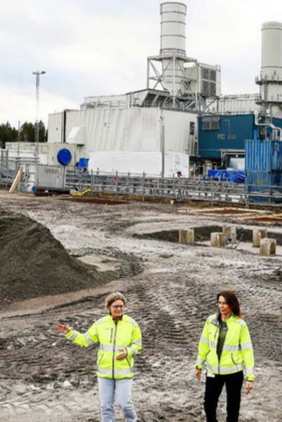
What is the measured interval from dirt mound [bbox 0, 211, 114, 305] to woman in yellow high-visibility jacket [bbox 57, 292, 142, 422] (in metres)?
6.94

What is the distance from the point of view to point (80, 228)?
25375 mm

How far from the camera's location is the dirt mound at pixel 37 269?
12922 millimetres

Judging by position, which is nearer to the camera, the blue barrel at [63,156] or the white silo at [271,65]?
the blue barrel at [63,156]

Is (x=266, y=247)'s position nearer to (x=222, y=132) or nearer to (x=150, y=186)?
(x=150, y=186)

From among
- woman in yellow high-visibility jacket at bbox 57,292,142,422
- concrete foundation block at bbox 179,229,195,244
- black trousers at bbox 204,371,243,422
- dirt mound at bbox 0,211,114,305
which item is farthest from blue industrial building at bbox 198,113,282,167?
woman in yellow high-visibility jacket at bbox 57,292,142,422

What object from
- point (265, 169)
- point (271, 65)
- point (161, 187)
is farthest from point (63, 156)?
A: point (271, 65)

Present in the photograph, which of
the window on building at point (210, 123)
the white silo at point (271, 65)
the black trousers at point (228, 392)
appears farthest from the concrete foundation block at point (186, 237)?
the white silo at point (271, 65)

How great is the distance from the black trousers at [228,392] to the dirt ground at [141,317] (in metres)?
0.83

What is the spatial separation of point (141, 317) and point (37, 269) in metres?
3.12

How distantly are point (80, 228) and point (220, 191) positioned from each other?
15.1 m

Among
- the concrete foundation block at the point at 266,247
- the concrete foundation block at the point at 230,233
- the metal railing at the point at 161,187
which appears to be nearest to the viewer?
the concrete foundation block at the point at 266,247

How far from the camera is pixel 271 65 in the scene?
2596 inches

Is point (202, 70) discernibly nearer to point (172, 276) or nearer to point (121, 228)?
point (121, 228)

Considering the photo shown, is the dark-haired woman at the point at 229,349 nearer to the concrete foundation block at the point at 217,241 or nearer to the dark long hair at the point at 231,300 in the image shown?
the dark long hair at the point at 231,300
